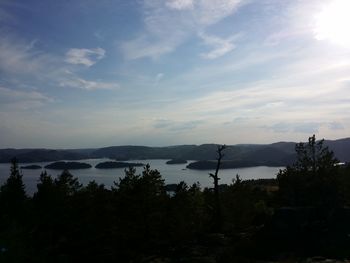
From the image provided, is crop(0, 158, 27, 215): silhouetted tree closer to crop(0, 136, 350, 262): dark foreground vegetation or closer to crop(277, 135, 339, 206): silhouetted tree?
crop(0, 136, 350, 262): dark foreground vegetation

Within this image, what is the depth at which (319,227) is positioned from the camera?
40594 millimetres

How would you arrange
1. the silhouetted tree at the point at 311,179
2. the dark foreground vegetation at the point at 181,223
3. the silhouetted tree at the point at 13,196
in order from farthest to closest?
the silhouetted tree at the point at 13,196 < the silhouetted tree at the point at 311,179 < the dark foreground vegetation at the point at 181,223

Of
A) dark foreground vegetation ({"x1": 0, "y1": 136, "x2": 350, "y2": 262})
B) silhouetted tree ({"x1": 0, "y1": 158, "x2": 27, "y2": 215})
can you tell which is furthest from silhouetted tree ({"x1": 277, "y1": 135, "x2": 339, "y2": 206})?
silhouetted tree ({"x1": 0, "y1": 158, "x2": 27, "y2": 215})

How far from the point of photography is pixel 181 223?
40281 mm

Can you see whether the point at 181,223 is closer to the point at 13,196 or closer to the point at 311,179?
the point at 311,179

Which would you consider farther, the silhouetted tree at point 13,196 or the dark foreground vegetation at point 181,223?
the silhouetted tree at point 13,196

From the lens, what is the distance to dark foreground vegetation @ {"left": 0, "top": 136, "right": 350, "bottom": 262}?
3612 cm

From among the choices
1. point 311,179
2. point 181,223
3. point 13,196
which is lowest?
point 181,223

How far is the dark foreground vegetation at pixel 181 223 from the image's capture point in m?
36.1

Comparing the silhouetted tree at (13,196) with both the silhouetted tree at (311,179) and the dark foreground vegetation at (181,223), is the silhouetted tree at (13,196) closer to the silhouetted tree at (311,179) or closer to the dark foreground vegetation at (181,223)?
the dark foreground vegetation at (181,223)

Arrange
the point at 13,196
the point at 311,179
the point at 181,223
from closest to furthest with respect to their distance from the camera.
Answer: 1. the point at 181,223
2. the point at 311,179
3. the point at 13,196

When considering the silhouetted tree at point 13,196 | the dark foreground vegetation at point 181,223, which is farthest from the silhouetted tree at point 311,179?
the silhouetted tree at point 13,196

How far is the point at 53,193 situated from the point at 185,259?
19.6 metres

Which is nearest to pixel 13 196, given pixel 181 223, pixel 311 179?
pixel 181 223
